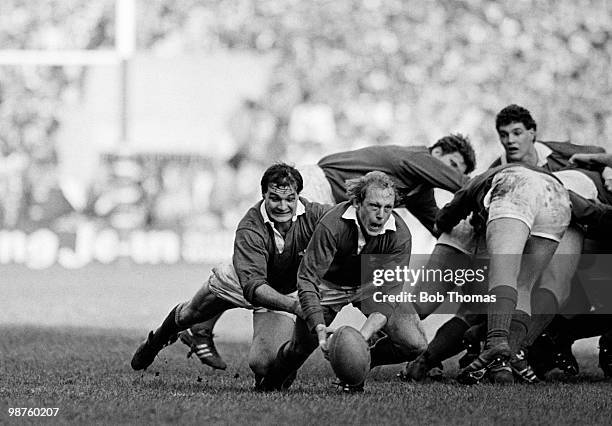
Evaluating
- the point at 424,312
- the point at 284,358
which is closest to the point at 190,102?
the point at 424,312

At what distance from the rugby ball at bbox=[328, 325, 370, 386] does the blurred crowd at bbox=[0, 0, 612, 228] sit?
11858 millimetres

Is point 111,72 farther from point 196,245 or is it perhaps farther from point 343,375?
point 343,375

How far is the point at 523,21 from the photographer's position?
18.7 metres

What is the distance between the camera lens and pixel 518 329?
712cm

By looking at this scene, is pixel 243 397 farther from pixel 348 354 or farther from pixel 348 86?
pixel 348 86

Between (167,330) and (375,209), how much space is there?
1685mm

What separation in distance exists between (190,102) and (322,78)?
210 cm

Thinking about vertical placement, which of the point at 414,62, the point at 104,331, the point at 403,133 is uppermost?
the point at 414,62

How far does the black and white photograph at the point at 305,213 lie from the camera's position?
20.7 ft

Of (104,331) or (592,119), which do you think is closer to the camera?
(104,331)

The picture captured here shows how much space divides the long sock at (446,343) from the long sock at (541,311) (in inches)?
16.7

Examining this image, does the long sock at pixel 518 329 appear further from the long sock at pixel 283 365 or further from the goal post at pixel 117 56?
the goal post at pixel 117 56

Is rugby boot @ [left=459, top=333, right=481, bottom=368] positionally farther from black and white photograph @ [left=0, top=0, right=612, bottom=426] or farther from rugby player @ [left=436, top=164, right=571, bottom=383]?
rugby player @ [left=436, top=164, right=571, bottom=383]

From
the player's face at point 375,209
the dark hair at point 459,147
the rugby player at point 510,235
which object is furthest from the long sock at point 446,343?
the dark hair at point 459,147
